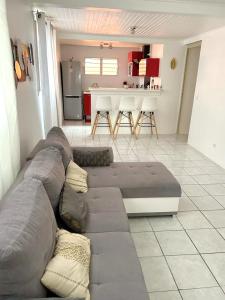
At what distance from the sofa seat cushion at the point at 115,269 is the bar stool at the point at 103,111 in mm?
4181

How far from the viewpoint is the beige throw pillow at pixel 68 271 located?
113cm

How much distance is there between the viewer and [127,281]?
1.31 metres

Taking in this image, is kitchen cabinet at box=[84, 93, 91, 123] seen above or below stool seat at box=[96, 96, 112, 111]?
below

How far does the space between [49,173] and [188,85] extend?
550 cm

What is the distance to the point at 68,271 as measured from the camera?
46.8 inches

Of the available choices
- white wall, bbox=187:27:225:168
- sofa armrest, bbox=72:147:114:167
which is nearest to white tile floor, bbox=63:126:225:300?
white wall, bbox=187:27:225:168

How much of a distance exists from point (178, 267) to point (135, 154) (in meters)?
2.97

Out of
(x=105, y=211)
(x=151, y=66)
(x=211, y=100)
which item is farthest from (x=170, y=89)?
(x=105, y=211)

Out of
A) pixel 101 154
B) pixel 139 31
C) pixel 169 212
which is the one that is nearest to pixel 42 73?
pixel 101 154

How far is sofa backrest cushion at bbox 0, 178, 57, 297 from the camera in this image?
3.07 ft

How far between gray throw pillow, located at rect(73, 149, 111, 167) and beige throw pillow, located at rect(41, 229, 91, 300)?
161 cm

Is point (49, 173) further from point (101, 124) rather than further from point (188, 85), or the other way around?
point (188, 85)

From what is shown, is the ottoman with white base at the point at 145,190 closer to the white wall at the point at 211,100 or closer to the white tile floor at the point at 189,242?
the white tile floor at the point at 189,242

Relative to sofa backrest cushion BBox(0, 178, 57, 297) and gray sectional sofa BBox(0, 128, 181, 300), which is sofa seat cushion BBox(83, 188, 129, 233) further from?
sofa backrest cushion BBox(0, 178, 57, 297)
